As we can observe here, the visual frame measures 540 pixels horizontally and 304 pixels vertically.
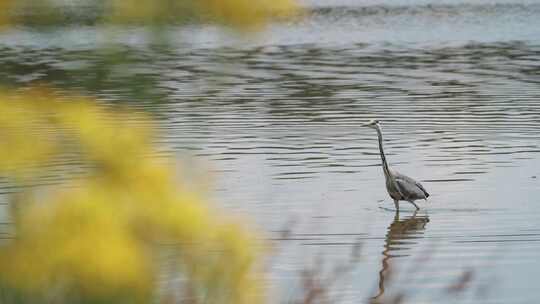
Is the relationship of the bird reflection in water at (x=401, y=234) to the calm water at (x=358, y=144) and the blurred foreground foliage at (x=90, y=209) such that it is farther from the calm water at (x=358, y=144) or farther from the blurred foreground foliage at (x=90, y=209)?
the blurred foreground foliage at (x=90, y=209)

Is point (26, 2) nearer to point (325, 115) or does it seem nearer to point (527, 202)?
point (527, 202)

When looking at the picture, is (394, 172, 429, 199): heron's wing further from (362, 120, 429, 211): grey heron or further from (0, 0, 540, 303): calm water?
(0, 0, 540, 303): calm water

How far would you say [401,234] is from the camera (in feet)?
33.4

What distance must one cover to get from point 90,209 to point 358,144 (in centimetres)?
1266

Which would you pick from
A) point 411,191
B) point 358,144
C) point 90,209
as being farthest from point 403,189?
point 90,209

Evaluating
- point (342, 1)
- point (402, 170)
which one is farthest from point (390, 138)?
point (342, 1)

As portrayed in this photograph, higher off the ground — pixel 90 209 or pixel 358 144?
pixel 90 209

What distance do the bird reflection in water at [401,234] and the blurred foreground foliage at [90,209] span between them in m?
6.20

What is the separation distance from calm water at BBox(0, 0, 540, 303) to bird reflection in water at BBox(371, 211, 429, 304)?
0.02m

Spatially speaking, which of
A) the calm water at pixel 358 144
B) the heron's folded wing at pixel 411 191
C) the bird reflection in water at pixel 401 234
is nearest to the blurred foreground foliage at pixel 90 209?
the calm water at pixel 358 144

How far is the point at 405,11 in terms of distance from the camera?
50406 mm

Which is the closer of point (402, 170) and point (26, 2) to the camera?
point (26, 2)

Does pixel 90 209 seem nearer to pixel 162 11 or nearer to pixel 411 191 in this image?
pixel 162 11

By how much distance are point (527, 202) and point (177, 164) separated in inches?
363
